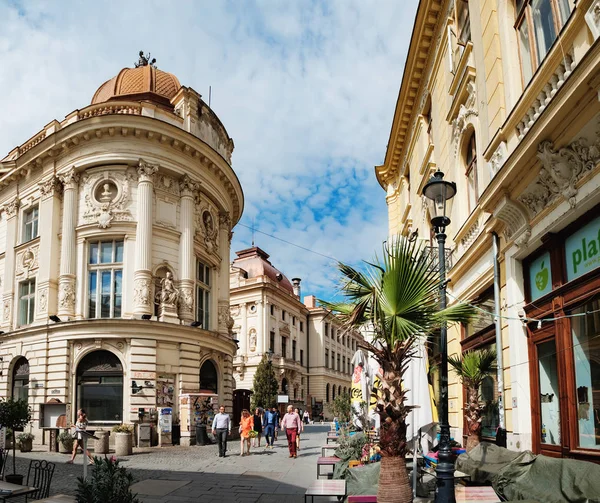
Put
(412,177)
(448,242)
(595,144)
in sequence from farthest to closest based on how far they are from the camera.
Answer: (412,177)
(448,242)
(595,144)

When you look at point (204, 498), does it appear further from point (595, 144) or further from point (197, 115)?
point (197, 115)

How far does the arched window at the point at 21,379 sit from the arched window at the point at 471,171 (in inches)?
891

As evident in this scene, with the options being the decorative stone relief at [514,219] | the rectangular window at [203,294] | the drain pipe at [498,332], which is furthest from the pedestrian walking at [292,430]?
the decorative stone relief at [514,219]

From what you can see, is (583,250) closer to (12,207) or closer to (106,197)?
(106,197)

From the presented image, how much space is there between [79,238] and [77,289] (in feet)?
7.78

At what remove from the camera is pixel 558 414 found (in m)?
9.34

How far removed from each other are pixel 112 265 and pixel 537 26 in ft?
71.8

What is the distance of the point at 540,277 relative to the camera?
10.2m

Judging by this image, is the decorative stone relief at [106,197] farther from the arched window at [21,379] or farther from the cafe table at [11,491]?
the cafe table at [11,491]

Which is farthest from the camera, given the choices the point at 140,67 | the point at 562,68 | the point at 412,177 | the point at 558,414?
the point at 140,67

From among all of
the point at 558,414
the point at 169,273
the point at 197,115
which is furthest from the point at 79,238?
the point at 558,414

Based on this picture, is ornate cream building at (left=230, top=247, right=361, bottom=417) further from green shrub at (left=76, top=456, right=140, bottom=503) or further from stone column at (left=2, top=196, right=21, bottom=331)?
green shrub at (left=76, top=456, right=140, bottom=503)

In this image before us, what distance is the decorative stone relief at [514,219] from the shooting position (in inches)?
398

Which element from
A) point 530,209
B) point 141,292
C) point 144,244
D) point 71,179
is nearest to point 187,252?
point 144,244
